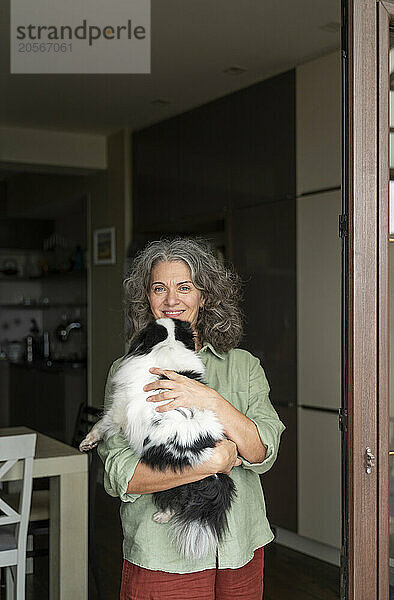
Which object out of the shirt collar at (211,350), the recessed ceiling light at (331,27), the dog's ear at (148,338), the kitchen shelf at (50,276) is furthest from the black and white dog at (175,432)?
the kitchen shelf at (50,276)

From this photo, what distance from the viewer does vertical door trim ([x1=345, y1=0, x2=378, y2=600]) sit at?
6.94 ft

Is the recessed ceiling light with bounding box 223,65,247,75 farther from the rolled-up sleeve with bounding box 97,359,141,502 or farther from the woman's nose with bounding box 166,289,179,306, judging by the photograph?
the rolled-up sleeve with bounding box 97,359,141,502

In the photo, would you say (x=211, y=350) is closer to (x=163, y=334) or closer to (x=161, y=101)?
(x=163, y=334)

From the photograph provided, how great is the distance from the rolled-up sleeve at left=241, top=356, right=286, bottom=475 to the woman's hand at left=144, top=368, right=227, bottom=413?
0.46ft

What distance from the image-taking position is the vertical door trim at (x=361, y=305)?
83.3 inches

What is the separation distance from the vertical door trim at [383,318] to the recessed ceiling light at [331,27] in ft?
6.12

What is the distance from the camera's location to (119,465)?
187 cm

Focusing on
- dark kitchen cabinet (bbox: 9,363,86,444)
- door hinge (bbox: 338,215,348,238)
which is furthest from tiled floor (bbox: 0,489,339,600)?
dark kitchen cabinet (bbox: 9,363,86,444)

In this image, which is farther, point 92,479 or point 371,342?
point 92,479

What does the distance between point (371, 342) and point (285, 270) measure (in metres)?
2.59

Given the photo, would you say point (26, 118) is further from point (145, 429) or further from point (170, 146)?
point (145, 429)

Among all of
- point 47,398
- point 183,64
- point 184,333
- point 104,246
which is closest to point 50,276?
point 47,398

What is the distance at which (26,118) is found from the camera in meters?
6.00

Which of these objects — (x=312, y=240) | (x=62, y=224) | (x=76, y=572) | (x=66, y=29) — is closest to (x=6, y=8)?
(x=66, y=29)
